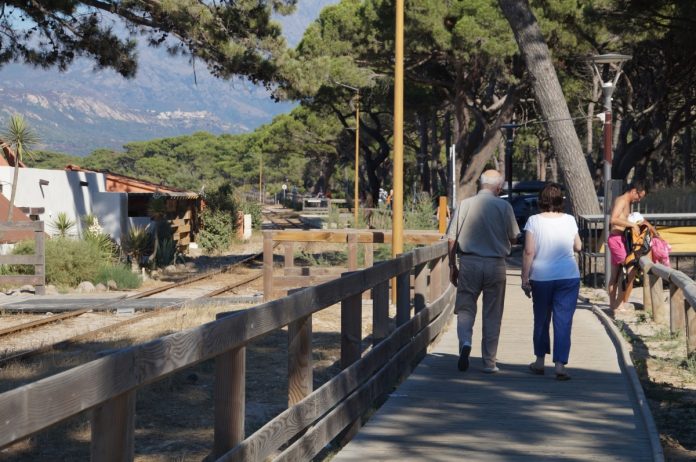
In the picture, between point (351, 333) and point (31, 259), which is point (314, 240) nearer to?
point (31, 259)

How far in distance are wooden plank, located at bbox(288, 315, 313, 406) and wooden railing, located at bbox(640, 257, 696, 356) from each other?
4190 millimetres

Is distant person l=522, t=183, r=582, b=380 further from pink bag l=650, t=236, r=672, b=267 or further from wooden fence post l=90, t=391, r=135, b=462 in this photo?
pink bag l=650, t=236, r=672, b=267

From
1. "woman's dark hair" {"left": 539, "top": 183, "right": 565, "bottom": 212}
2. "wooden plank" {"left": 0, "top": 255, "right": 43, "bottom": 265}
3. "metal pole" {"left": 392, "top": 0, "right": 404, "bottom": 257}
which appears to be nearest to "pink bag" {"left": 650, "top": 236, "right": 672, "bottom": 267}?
"metal pole" {"left": 392, "top": 0, "right": 404, "bottom": 257}

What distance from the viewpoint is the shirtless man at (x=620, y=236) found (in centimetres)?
1377

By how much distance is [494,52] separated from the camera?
109ft

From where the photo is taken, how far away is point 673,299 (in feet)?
41.3

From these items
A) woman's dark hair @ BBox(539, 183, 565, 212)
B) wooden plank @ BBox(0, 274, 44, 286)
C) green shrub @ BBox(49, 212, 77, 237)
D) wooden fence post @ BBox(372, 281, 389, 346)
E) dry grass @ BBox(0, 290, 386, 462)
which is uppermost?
woman's dark hair @ BBox(539, 183, 565, 212)

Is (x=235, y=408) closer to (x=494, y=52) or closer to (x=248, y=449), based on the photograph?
(x=248, y=449)

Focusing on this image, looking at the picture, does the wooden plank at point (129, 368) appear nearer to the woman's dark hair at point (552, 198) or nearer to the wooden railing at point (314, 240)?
the woman's dark hair at point (552, 198)

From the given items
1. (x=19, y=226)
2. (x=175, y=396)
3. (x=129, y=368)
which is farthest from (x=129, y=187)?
(x=129, y=368)

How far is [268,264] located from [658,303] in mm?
6661

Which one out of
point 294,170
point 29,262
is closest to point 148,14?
point 29,262

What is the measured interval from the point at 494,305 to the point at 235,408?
4.66 metres

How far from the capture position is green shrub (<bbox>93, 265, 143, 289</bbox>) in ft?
79.8
